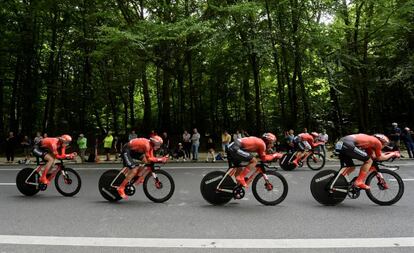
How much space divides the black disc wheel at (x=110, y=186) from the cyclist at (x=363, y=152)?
487 centimetres

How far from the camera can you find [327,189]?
8242 millimetres

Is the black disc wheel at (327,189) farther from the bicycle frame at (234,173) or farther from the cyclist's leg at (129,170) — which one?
the cyclist's leg at (129,170)

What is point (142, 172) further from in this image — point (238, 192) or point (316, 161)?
point (316, 161)

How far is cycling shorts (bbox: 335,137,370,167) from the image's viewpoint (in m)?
8.12

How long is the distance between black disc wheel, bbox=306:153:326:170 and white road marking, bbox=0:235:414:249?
9.12m

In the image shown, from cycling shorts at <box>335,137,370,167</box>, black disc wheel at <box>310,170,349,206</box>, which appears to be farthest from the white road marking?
cycling shorts at <box>335,137,370,167</box>

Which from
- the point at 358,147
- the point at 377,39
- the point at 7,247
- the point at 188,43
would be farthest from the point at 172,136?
the point at 7,247

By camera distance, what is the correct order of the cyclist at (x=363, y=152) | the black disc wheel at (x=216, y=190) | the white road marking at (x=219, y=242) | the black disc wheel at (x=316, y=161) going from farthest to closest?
the black disc wheel at (x=316, y=161) → the black disc wheel at (x=216, y=190) → the cyclist at (x=363, y=152) → the white road marking at (x=219, y=242)

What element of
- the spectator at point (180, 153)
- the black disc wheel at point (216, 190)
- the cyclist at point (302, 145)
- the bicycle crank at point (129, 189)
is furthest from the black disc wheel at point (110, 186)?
the spectator at point (180, 153)

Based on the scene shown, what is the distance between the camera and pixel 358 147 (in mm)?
8234

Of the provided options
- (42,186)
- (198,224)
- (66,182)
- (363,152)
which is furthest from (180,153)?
(198,224)

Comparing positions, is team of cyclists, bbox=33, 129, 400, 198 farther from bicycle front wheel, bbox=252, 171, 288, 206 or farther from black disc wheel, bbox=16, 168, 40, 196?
black disc wheel, bbox=16, 168, 40, 196

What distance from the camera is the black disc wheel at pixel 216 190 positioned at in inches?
336

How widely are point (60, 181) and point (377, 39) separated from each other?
21.1 metres
